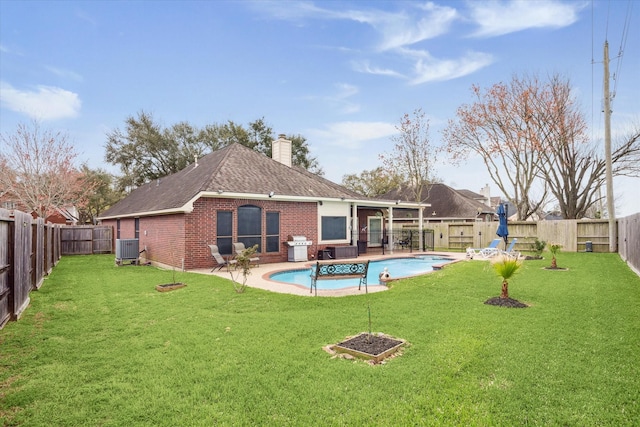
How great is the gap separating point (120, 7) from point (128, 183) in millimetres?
24626

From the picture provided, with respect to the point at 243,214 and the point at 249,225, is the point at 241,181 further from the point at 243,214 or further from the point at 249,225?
the point at 249,225

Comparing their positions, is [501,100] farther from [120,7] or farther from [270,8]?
[120,7]

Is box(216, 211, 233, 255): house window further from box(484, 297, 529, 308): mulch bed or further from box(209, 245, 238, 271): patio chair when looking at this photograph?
box(484, 297, 529, 308): mulch bed

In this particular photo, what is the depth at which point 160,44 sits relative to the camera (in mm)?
19156

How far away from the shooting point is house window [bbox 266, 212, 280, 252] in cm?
1594

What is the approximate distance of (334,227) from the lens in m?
18.3

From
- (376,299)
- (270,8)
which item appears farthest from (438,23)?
(376,299)

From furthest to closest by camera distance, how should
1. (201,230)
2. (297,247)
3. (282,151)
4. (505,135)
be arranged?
(505,135), (282,151), (297,247), (201,230)

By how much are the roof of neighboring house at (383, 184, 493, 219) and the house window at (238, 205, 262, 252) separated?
21695mm

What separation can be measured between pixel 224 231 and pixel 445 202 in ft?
90.2

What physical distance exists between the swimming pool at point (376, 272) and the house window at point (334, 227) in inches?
85.5

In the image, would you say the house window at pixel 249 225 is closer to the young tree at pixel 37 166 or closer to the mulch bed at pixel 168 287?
the mulch bed at pixel 168 287

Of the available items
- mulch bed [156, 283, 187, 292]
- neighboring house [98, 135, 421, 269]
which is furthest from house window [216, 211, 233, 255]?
mulch bed [156, 283, 187, 292]

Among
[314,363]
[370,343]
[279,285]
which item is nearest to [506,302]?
[370,343]
